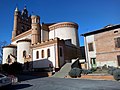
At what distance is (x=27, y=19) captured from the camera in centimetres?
5525

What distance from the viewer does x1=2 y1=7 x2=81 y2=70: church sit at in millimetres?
29295

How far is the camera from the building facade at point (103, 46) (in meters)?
21.8

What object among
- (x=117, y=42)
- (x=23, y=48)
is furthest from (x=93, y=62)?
(x=23, y=48)

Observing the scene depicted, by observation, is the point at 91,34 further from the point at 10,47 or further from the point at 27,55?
the point at 10,47

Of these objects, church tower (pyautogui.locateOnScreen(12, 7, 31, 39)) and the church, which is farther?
church tower (pyautogui.locateOnScreen(12, 7, 31, 39))

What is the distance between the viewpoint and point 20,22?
5172cm

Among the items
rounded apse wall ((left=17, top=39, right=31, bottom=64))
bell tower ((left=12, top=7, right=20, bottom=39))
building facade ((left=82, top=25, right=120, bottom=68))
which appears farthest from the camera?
bell tower ((left=12, top=7, right=20, bottom=39))

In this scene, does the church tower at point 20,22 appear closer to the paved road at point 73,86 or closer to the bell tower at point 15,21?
the bell tower at point 15,21

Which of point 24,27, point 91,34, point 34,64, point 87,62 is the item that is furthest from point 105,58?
point 24,27

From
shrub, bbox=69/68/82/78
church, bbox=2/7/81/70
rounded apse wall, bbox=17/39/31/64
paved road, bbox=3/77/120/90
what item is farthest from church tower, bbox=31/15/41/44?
paved road, bbox=3/77/120/90

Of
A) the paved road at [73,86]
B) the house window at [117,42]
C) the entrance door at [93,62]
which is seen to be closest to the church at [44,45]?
the entrance door at [93,62]

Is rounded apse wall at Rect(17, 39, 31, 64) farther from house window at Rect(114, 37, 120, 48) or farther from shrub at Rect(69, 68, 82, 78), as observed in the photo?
house window at Rect(114, 37, 120, 48)

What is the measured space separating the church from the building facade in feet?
22.1

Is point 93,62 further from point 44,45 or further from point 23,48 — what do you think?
point 23,48
